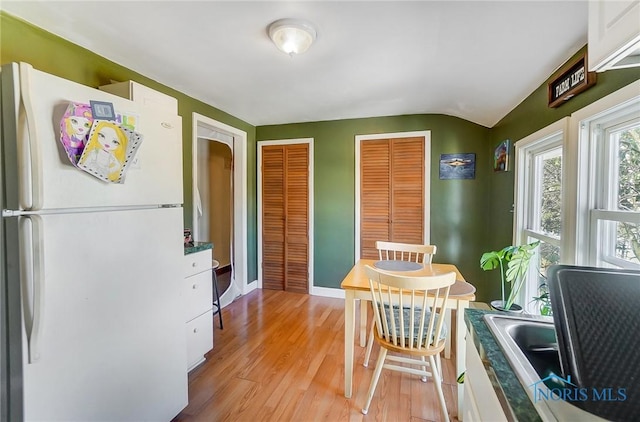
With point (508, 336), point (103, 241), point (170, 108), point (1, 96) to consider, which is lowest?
→ point (508, 336)

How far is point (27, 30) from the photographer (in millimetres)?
1578

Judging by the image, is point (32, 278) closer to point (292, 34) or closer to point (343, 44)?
point (292, 34)

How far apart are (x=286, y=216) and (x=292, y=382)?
2.22m

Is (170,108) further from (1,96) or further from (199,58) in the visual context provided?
(1,96)

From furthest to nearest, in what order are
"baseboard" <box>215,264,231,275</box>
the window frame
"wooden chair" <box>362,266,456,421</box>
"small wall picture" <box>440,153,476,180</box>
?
"baseboard" <box>215,264,231,275</box> → "small wall picture" <box>440,153,476,180</box> → "wooden chair" <box>362,266,456,421</box> → the window frame

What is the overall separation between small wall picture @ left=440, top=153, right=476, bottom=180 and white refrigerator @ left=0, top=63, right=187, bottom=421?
290 centimetres

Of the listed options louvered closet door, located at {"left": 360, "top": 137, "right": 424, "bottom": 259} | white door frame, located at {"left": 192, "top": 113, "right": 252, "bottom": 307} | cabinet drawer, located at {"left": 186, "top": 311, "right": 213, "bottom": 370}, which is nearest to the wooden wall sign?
louvered closet door, located at {"left": 360, "top": 137, "right": 424, "bottom": 259}

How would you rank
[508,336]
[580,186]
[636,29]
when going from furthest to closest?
[580,186] < [508,336] < [636,29]

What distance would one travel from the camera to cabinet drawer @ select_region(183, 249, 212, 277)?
2055 millimetres

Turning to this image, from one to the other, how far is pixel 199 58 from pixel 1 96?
1.25 metres

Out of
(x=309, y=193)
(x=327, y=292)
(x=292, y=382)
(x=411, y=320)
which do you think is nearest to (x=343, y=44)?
(x=411, y=320)

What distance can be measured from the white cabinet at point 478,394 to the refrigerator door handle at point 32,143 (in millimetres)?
1615

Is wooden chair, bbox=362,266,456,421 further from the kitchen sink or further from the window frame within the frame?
the window frame

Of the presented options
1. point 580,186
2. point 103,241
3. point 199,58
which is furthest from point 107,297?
point 580,186
